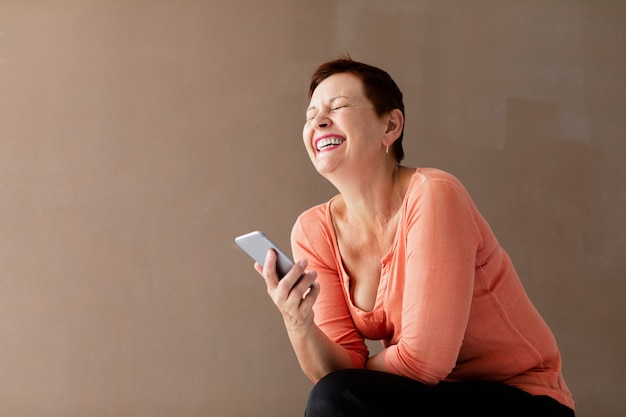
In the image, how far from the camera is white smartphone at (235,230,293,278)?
1221mm

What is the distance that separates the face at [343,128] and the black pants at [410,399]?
0.48 m

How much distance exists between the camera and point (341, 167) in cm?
152

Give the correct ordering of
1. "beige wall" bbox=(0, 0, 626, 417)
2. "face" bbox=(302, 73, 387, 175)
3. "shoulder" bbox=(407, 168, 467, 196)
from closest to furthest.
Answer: "shoulder" bbox=(407, 168, 467, 196) < "face" bbox=(302, 73, 387, 175) < "beige wall" bbox=(0, 0, 626, 417)

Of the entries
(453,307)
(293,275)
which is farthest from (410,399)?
(293,275)

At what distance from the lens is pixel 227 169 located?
290 centimetres

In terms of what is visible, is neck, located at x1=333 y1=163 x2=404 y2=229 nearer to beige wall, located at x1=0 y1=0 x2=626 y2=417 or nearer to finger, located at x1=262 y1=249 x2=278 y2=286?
finger, located at x1=262 y1=249 x2=278 y2=286

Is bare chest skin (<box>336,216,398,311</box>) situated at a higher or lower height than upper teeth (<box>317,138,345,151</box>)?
lower

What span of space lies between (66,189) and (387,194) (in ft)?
5.92

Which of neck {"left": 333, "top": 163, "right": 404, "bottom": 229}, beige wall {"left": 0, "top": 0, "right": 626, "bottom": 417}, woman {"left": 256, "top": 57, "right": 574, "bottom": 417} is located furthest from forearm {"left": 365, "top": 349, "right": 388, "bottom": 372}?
beige wall {"left": 0, "top": 0, "right": 626, "bottom": 417}

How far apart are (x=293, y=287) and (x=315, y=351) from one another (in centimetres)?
20

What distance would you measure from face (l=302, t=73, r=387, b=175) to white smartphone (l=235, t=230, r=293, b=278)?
0.32m

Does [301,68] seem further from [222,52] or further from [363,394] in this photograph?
[363,394]

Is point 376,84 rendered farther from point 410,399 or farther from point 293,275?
point 410,399

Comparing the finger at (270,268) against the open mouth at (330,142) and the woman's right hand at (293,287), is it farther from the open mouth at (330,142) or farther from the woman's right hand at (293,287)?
the open mouth at (330,142)
